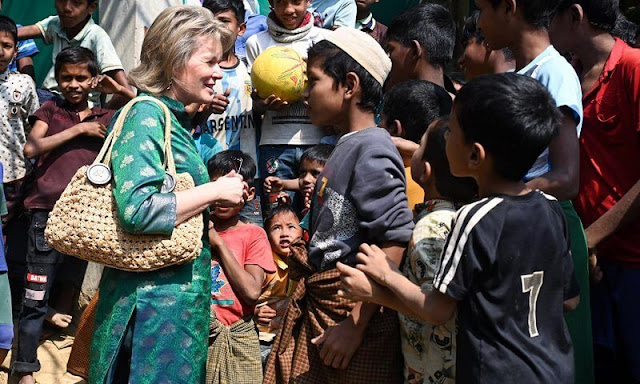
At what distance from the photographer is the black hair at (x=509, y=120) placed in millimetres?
2492

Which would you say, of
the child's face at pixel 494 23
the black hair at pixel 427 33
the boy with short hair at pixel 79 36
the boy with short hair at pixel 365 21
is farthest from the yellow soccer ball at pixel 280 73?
the child's face at pixel 494 23

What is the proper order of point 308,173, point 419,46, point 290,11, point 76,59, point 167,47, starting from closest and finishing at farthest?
point 167,47
point 419,46
point 308,173
point 76,59
point 290,11

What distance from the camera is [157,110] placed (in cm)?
303

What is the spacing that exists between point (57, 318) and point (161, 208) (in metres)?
3.45

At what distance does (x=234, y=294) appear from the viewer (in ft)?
14.0

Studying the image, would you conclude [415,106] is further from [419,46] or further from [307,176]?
[307,176]

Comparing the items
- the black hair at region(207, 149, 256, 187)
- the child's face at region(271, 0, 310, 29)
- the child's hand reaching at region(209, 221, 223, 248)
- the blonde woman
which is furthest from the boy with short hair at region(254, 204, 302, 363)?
the blonde woman

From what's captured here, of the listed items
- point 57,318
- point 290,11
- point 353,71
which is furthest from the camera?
point 57,318

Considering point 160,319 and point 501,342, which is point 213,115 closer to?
point 160,319

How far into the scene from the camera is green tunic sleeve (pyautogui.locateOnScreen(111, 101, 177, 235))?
111 inches

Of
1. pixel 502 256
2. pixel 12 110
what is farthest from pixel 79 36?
pixel 502 256

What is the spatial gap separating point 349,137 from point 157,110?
29.5 inches

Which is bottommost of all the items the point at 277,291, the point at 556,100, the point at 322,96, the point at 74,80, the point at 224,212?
the point at 277,291

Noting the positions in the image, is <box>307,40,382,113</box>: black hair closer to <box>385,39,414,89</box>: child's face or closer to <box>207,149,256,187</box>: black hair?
<box>385,39,414,89</box>: child's face
